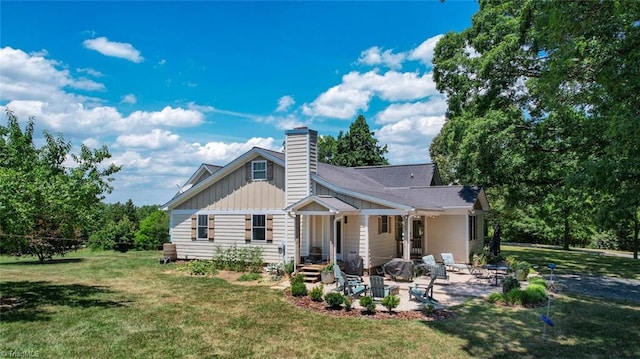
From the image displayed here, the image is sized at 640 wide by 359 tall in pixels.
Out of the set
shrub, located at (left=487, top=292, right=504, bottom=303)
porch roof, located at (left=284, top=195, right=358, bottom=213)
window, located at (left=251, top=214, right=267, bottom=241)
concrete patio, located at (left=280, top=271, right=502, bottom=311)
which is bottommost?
concrete patio, located at (left=280, top=271, right=502, bottom=311)

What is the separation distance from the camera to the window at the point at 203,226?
18609 millimetres

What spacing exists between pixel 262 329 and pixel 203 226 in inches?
437

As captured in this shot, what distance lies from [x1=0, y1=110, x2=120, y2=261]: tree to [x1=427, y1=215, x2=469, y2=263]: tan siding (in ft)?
47.1

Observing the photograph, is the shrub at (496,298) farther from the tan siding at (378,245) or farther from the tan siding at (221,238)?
the tan siding at (221,238)

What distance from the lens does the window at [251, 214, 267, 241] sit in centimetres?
1736

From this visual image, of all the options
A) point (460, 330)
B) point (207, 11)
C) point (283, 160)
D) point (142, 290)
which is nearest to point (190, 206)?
point (283, 160)

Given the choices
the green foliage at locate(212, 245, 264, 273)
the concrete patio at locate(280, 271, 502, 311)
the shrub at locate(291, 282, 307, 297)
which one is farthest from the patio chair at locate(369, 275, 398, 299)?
the green foliage at locate(212, 245, 264, 273)

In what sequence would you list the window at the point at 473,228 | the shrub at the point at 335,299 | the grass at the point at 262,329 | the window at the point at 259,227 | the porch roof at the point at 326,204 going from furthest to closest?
the window at the point at 473,228, the window at the point at 259,227, the porch roof at the point at 326,204, the shrub at the point at 335,299, the grass at the point at 262,329

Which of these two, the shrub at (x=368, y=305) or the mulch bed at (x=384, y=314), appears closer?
the mulch bed at (x=384, y=314)

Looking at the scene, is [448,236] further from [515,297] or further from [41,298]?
[41,298]

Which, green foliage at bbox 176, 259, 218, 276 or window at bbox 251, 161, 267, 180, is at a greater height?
window at bbox 251, 161, 267, 180

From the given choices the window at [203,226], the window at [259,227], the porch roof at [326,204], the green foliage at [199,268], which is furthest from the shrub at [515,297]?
the window at [203,226]

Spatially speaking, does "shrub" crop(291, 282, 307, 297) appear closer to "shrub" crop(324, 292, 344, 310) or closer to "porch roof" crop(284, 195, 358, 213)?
"shrub" crop(324, 292, 344, 310)

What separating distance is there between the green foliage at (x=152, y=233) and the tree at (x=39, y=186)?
1536 cm
